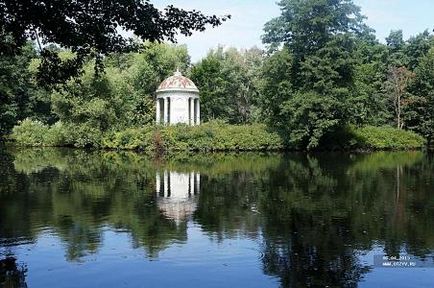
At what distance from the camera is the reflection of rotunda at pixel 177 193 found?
15812 millimetres

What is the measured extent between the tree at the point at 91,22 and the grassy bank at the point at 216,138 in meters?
40.2

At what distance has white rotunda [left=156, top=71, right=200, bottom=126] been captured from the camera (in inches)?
2231

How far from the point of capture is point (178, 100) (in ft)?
186

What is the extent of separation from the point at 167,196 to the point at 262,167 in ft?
44.6

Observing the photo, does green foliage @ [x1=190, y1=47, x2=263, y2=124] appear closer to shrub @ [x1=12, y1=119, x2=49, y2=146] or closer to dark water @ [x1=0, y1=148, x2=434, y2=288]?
shrub @ [x1=12, y1=119, x2=49, y2=146]

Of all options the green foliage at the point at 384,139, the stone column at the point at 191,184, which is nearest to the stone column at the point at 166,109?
the green foliage at the point at 384,139

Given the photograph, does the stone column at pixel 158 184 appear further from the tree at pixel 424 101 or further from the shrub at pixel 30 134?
the tree at pixel 424 101

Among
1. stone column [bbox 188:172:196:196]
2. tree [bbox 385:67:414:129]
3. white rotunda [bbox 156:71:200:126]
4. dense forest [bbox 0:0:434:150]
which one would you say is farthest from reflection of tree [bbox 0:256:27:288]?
tree [bbox 385:67:414:129]

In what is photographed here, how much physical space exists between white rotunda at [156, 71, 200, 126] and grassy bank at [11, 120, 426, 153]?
5.43 m

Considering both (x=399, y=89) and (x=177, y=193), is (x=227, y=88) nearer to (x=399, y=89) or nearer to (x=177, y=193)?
(x=399, y=89)

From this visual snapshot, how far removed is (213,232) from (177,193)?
281 inches

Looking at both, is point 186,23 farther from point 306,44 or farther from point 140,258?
point 306,44

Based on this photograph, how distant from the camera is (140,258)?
10461 mm

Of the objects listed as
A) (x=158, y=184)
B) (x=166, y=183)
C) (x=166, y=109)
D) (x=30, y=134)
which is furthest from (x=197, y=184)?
(x=30, y=134)
